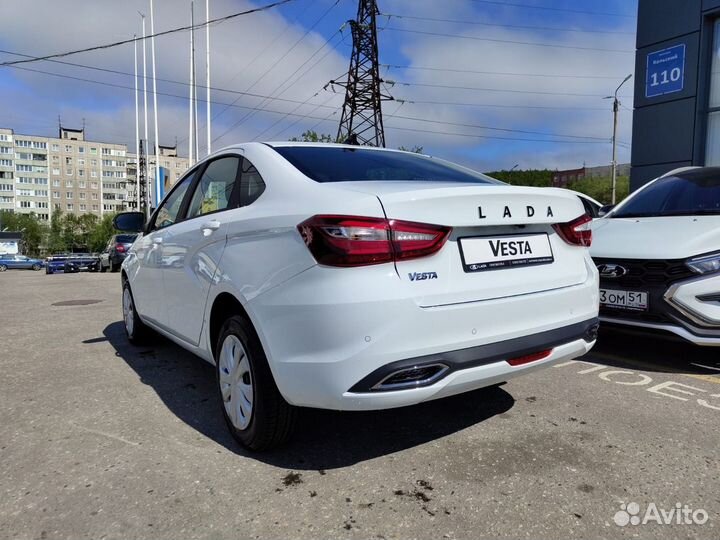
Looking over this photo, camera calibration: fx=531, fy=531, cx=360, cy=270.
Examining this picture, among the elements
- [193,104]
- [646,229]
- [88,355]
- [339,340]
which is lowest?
[88,355]

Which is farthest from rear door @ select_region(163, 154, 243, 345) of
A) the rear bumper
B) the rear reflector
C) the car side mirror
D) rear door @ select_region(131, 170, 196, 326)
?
the rear reflector

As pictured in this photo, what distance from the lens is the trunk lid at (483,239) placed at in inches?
86.6

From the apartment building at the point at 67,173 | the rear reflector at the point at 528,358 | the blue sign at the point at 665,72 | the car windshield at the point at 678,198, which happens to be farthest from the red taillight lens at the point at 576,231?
the apartment building at the point at 67,173

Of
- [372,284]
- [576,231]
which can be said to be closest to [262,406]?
[372,284]

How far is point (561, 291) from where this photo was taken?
2.62 metres

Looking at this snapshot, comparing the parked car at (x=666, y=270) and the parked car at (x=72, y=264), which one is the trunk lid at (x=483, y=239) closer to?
the parked car at (x=666, y=270)

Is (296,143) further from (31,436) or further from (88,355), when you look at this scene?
(88,355)

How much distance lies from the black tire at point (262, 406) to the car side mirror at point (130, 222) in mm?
2674

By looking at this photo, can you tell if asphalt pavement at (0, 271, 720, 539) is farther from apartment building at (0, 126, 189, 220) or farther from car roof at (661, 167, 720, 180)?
apartment building at (0, 126, 189, 220)

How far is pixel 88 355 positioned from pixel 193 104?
2679 cm

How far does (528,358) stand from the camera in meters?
2.47

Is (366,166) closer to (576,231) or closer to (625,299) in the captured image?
(576,231)

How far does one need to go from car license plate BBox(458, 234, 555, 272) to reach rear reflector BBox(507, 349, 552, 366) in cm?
42

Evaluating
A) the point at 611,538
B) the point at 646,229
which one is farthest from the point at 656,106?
the point at 611,538
